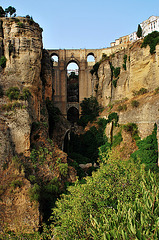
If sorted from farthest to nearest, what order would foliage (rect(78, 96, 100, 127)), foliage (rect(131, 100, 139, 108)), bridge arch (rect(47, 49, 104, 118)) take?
1. bridge arch (rect(47, 49, 104, 118))
2. foliage (rect(78, 96, 100, 127))
3. foliage (rect(131, 100, 139, 108))

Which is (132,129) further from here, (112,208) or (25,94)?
(112,208)

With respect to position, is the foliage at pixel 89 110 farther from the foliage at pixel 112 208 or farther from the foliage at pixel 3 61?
the foliage at pixel 112 208

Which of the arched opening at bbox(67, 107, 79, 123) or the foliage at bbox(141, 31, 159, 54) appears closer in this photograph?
the foliage at bbox(141, 31, 159, 54)

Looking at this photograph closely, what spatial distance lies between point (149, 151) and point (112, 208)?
10304 mm

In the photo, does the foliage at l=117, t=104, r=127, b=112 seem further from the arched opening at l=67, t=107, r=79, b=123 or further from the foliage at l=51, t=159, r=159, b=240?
the arched opening at l=67, t=107, r=79, b=123

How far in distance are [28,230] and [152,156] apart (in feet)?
35.7

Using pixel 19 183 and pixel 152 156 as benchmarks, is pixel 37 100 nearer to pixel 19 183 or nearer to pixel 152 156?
pixel 19 183

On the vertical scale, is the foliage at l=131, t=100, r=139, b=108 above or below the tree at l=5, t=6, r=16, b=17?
below

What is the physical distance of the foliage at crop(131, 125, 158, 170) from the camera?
15.9 m

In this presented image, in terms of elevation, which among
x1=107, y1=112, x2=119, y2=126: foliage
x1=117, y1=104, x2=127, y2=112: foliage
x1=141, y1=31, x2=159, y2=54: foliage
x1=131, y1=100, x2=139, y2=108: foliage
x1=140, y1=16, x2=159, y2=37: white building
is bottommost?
x1=107, y1=112, x2=119, y2=126: foliage

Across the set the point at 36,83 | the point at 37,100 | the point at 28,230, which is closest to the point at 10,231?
the point at 28,230

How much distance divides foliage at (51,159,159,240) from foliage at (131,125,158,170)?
221 inches

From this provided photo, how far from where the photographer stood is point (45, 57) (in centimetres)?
2427

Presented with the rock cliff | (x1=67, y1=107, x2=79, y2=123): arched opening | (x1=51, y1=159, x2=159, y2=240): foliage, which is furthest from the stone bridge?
(x1=51, y1=159, x2=159, y2=240): foliage
